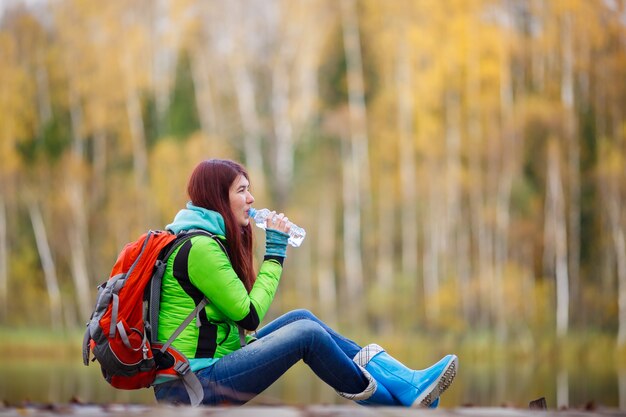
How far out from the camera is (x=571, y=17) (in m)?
19.1

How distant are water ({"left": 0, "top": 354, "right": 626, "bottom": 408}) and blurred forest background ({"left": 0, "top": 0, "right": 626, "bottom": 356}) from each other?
2589 mm

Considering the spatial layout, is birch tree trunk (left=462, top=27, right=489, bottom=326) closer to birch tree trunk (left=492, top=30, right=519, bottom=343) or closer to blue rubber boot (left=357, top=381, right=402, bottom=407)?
birch tree trunk (left=492, top=30, right=519, bottom=343)

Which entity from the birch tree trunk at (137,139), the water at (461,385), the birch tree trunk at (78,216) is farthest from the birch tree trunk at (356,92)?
the birch tree trunk at (78,216)

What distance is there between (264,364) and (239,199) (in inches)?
21.8

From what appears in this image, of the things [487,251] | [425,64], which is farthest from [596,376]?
[425,64]

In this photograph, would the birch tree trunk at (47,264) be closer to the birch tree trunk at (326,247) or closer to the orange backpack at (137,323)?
the birch tree trunk at (326,247)

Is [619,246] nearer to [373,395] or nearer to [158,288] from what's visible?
[373,395]

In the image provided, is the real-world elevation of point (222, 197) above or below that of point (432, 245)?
above

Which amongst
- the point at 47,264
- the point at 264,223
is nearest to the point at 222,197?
the point at 264,223

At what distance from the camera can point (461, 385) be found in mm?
11641

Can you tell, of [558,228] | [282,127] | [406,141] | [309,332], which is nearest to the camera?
[309,332]

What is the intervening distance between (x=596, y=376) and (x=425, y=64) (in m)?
7.56

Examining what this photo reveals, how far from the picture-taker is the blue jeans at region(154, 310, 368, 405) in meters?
3.04

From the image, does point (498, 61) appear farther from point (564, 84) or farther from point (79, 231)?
point (79, 231)
